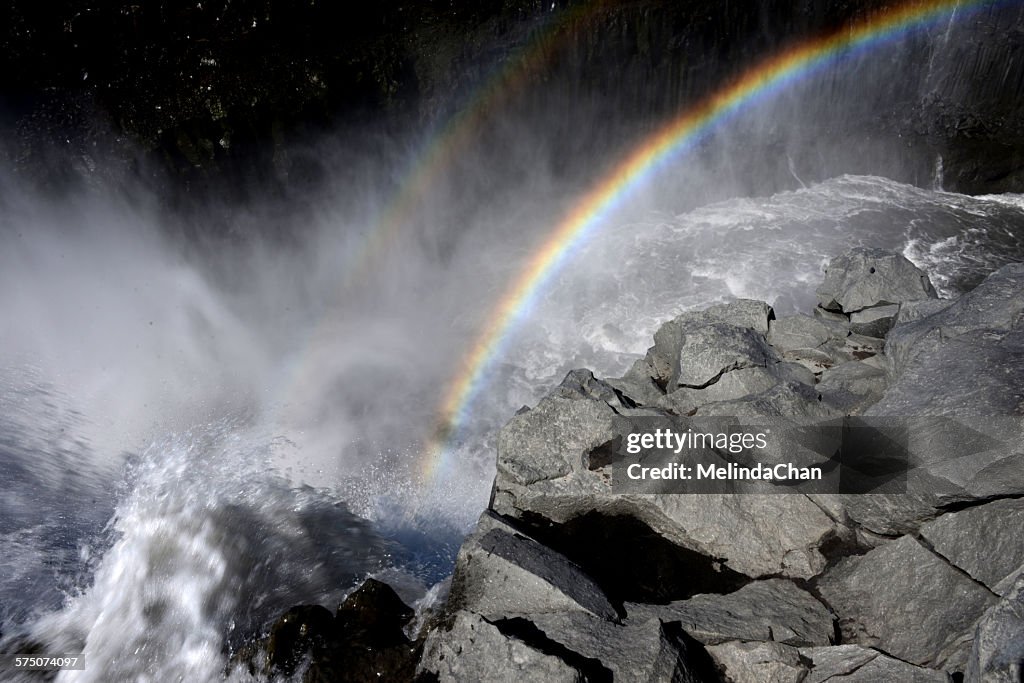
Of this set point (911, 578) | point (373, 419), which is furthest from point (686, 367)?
point (373, 419)

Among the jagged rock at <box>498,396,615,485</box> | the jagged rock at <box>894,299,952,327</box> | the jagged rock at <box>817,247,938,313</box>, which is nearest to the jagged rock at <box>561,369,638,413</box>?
the jagged rock at <box>498,396,615,485</box>

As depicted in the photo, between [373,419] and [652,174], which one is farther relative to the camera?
[652,174]

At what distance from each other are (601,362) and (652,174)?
826cm

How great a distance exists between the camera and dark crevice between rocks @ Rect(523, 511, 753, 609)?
4.92 m

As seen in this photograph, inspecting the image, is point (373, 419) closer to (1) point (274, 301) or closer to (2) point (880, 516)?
(1) point (274, 301)

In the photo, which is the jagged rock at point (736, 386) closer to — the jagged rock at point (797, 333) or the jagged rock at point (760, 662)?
the jagged rock at point (797, 333)

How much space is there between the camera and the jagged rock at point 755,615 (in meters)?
4.24

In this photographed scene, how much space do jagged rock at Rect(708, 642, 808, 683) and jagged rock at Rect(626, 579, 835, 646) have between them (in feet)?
0.32

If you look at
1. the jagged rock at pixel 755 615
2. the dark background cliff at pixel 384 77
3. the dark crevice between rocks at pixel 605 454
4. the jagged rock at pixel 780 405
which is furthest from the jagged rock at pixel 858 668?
the dark background cliff at pixel 384 77

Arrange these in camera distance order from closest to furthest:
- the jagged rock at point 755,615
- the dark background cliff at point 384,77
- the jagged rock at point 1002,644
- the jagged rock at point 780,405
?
the jagged rock at point 1002,644 → the jagged rock at point 755,615 → the jagged rock at point 780,405 → the dark background cliff at point 384,77

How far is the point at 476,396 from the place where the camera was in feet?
37.5

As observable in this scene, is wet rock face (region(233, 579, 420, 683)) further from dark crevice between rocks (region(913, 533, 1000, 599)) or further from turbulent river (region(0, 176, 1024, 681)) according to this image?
dark crevice between rocks (region(913, 533, 1000, 599))

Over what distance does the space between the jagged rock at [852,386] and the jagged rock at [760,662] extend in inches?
116

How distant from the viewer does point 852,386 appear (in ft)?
21.5
